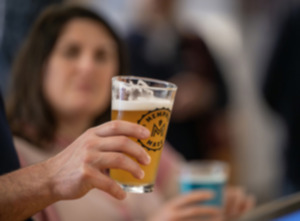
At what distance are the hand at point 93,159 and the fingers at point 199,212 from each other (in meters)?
0.54

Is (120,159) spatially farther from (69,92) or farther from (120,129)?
(69,92)

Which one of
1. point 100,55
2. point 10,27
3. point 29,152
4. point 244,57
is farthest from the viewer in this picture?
point 244,57

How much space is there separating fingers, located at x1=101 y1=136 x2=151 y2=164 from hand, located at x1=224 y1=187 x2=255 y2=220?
0.60 meters

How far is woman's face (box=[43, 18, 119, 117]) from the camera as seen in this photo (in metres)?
1.14

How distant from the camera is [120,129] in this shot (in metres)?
0.62

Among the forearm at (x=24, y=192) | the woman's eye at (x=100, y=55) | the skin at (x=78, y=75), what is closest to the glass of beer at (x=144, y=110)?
the forearm at (x=24, y=192)

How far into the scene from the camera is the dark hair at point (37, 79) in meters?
1.10

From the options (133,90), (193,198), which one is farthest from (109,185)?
(193,198)

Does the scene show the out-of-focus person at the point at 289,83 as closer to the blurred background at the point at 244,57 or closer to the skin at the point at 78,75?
the blurred background at the point at 244,57

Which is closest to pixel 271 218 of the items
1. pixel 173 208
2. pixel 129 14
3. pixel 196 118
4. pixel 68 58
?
pixel 173 208

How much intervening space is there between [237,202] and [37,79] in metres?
0.64

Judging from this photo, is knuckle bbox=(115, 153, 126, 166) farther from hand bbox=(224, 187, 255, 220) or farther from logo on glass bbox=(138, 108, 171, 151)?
hand bbox=(224, 187, 255, 220)

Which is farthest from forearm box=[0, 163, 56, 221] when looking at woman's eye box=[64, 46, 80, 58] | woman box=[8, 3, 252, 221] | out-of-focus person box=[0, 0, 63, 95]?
out-of-focus person box=[0, 0, 63, 95]

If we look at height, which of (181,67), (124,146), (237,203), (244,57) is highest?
(124,146)
